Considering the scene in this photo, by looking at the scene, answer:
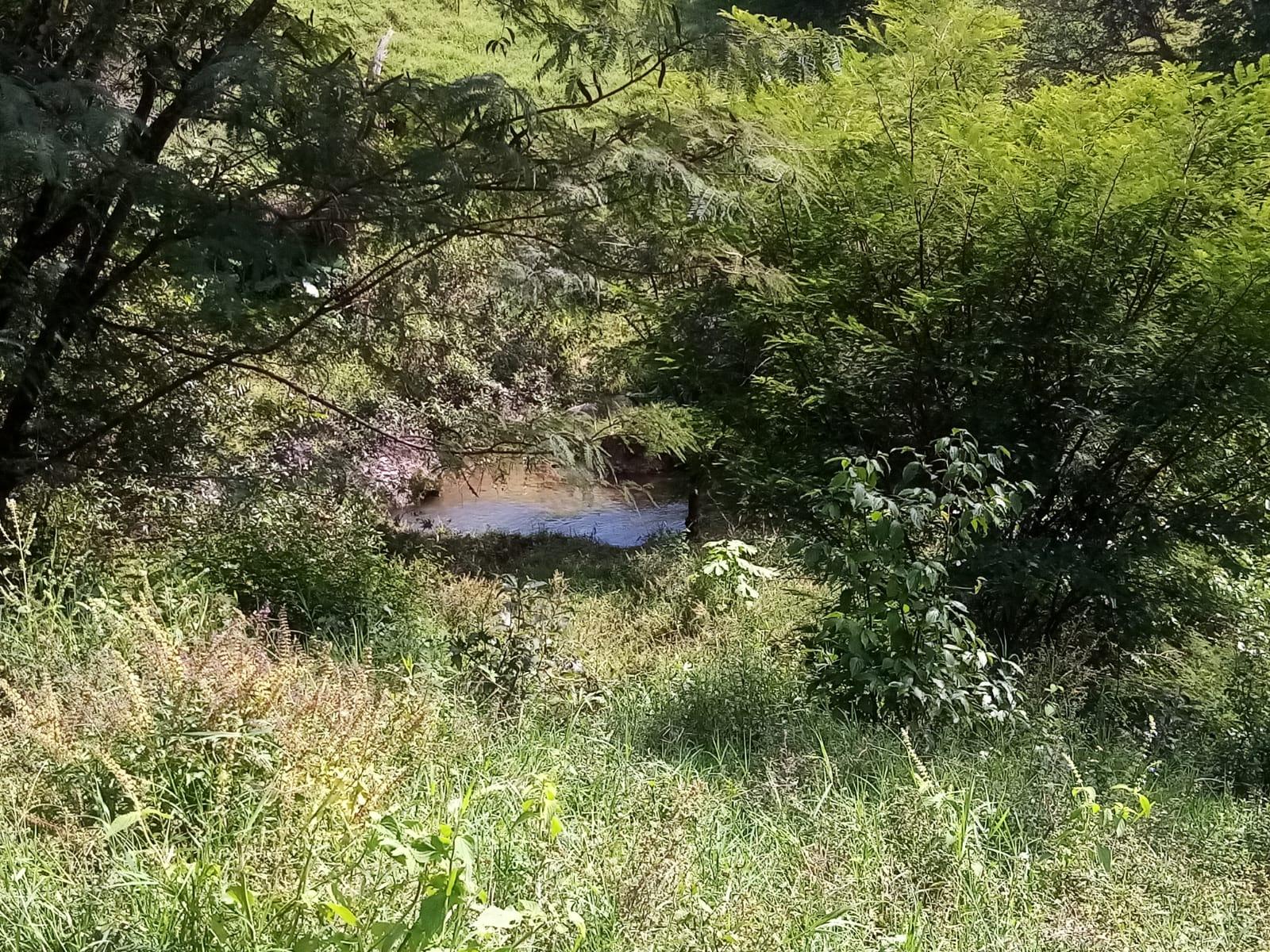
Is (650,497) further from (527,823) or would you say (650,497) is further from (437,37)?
(437,37)

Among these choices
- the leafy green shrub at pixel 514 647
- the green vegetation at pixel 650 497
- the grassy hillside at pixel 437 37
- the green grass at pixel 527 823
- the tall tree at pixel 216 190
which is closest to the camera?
the green grass at pixel 527 823

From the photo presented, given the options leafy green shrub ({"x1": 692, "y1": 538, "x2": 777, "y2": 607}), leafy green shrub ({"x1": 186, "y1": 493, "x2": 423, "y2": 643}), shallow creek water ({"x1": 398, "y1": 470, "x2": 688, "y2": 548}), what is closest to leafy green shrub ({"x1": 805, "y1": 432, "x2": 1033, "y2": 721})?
leafy green shrub ({"x1": 186, "y1": 493, "x2": 423, "y2": 643})

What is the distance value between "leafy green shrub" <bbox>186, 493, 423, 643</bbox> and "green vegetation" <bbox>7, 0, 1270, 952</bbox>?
0.10 ft

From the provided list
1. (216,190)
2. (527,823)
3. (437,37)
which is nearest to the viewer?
(527,823)

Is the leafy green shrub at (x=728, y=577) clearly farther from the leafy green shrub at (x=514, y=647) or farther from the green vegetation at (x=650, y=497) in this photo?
the leafy green shrub at (x=514, y=647)

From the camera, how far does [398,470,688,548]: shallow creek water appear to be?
10.2m

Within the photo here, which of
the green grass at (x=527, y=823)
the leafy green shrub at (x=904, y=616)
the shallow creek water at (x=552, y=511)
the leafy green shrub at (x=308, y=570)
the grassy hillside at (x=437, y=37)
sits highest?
the grassy hillside at (x=437, y=37)

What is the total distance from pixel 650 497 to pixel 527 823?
2216mm

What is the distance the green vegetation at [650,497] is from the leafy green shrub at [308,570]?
3 centimetres

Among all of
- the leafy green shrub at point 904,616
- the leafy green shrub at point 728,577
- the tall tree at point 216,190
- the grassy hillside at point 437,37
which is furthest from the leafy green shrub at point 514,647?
the grassy hillside at point 437,37

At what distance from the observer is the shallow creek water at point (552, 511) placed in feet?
33.6

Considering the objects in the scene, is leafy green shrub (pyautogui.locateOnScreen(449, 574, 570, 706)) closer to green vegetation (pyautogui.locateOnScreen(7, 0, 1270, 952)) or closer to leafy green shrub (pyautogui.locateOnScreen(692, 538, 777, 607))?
green vegetation (pyautogui.locateOnScreen(7, 0, 1270, 952))

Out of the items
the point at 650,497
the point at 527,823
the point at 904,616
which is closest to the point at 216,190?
the point at 650,497

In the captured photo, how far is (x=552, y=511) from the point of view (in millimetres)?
11344
